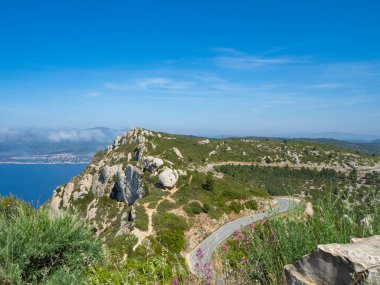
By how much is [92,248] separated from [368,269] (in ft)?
29.1

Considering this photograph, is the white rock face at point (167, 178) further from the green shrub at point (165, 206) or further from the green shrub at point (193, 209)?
the green shrub at point (193, 209)

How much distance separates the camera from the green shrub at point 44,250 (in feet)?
25.4

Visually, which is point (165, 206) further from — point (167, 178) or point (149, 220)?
point (167, 178)

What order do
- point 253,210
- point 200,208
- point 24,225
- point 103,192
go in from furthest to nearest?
point 103,192 → point 253,210 → point 200,208 → point 24,225

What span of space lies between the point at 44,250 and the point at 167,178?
43.9m

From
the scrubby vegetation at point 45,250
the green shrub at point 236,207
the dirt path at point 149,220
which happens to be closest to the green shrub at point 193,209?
the dirt path at point 149,220

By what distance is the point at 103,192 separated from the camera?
2682 inches

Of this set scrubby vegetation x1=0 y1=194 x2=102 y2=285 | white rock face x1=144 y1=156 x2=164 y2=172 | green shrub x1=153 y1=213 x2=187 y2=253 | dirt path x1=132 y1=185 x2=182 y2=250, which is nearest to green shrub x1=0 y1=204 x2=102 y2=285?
scrubby vegetation x1=0 y1=194 x2=102 y2=285

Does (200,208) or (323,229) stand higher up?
(323,229)

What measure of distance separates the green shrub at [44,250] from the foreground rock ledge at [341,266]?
536cm

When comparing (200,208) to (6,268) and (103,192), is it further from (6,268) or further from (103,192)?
(6,268)

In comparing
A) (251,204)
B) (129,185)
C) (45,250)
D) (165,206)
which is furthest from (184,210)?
(45,250)

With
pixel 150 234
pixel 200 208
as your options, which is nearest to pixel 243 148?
pixel 200 208

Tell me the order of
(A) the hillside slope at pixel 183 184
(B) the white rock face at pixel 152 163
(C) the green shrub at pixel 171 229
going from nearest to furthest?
(C) the green shrub at pixel 171 229, (A) the hillside slope at pixel 183 184, (B) the white rock face at pixel 152 163
